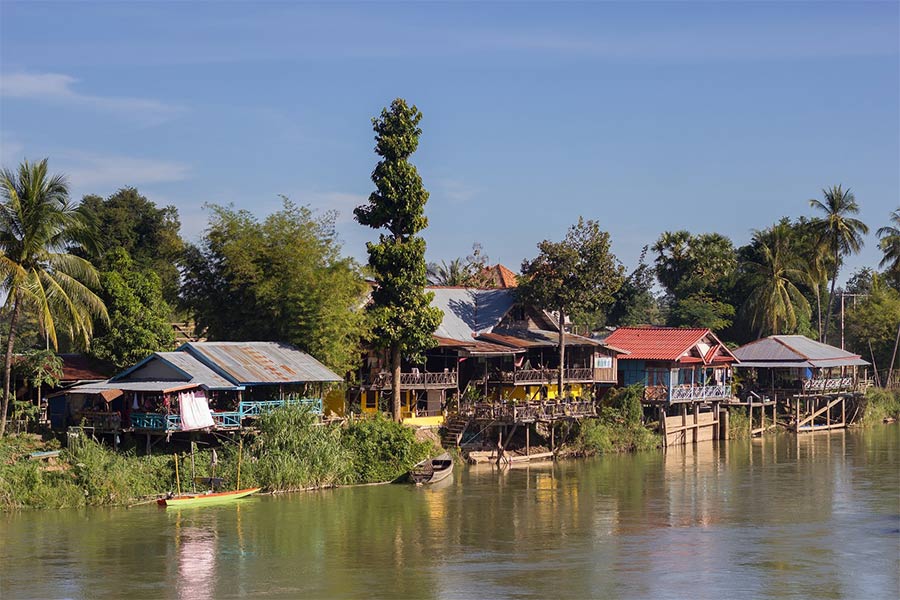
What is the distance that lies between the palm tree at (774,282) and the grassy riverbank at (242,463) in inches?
1547

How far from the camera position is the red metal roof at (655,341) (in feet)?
206

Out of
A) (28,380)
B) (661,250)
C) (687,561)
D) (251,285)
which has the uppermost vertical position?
(661,250)

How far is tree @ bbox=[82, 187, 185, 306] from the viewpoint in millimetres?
60375

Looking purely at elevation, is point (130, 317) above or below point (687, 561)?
above

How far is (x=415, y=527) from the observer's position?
38.2 m

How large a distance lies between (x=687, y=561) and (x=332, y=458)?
15343 mm

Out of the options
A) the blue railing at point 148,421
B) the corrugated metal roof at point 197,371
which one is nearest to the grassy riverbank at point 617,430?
the corrugated metal roof at point 197,371

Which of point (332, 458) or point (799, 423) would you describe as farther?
point (799, 423)

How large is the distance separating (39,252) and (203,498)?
11265 millimetres

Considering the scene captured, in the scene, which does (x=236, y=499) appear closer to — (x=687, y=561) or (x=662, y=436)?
(x=687, y=561)

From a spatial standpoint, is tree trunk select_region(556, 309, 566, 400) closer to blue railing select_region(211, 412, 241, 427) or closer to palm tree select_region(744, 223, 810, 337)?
blue railing select_region(211, 412, 241, 427)

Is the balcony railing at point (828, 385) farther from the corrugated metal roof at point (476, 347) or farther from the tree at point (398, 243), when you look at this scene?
the tree at point (398, 243)

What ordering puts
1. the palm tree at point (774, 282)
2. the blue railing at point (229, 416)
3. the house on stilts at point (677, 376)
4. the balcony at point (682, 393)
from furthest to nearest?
the palm tree at point (774, 282)
the house on stilts at point (677, 376)
the balcony at point (682, 393)
the blue railing at point (229, 416)

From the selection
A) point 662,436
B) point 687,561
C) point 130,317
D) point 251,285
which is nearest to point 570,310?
point 662,436
